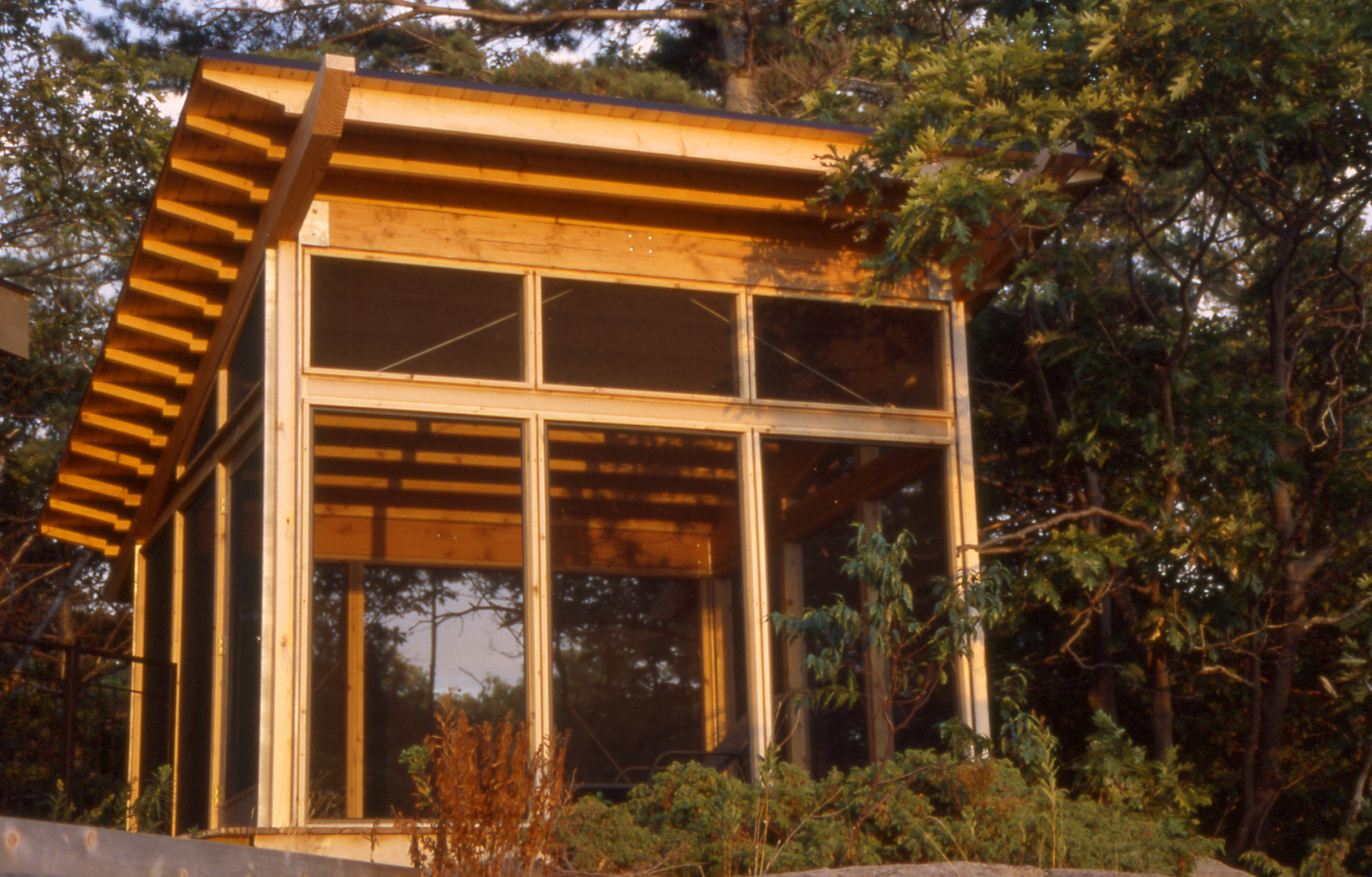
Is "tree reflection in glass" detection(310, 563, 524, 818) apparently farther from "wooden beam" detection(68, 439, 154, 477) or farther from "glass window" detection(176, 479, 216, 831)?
"wooden beam" detection(68, 439, 154, 477)

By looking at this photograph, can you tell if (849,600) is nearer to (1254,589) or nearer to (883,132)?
(1254,589)

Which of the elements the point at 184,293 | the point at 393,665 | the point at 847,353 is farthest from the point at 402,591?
the point at 847,353

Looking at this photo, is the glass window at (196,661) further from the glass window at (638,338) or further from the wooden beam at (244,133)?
the glass window at (638,338)

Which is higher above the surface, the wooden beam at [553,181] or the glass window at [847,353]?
the wooden beam at [553,181]

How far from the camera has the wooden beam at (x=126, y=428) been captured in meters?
9.02

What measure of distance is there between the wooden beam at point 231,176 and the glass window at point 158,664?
11.0 ft

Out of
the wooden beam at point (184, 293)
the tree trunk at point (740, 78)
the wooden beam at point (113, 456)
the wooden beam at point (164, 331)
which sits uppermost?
the tree trunk at point (740, 78)

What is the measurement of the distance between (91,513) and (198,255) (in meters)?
4.32

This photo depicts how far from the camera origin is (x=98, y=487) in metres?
10.0

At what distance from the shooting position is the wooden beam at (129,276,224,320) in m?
7.31

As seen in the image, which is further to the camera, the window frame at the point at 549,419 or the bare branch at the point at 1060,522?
the bare branch at the point at 1060,522

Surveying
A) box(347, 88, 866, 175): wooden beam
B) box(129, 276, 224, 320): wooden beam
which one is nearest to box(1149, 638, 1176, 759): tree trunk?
box(347, 88, 866, 175): wooden beam

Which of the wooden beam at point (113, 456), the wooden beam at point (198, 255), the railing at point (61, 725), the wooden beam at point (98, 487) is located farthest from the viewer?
the wooden beam at point (98, 487)

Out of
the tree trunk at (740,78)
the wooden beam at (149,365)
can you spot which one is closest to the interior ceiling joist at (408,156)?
the wooden beam at (149,365)
